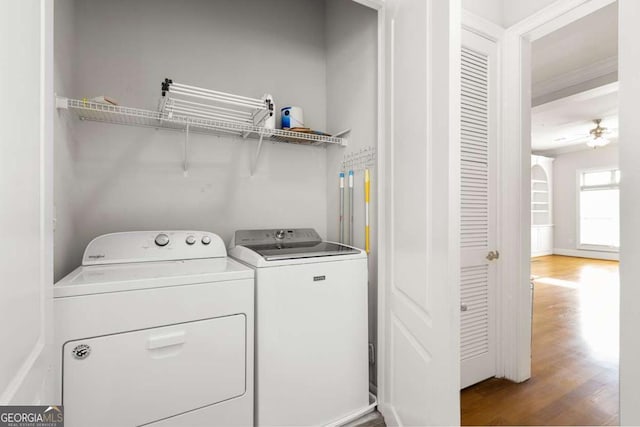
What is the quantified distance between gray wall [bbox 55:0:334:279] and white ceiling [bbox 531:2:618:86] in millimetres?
2255

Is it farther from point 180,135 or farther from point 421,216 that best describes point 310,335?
point 180,135

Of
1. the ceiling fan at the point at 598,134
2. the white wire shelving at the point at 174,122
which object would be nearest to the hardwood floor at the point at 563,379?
the white wire shelving at the point at 174,122

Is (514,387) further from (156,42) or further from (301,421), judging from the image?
(156,42)

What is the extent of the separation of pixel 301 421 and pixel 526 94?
2585 millimetres

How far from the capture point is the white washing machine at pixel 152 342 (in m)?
1.08

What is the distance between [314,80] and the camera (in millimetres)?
2426

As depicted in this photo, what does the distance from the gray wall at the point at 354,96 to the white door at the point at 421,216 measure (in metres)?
0.25

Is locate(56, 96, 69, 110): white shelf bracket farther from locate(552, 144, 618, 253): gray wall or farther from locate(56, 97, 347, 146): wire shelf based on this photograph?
locate(552, 144, 618, 253): gray wall

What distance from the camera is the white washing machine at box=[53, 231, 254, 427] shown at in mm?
1076

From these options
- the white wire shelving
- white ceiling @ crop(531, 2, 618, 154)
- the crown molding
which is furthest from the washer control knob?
the crown molding

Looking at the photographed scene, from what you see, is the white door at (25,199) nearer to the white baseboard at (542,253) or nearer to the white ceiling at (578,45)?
the white ceiling at (578,45)

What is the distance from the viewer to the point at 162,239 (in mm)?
1614

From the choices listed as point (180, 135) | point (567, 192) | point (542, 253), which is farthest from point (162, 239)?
point (567, 192)

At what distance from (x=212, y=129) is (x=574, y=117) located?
6490 mm
